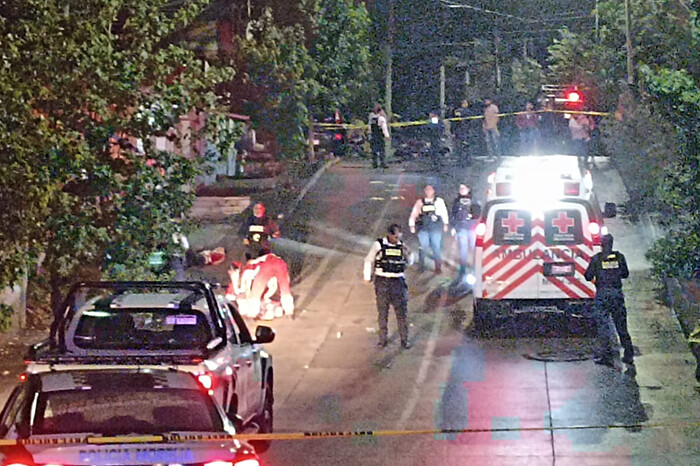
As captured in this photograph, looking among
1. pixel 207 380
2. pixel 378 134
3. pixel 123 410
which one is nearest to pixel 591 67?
pixel 378 134

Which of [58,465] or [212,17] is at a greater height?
[212,17]

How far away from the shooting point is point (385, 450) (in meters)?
10.7

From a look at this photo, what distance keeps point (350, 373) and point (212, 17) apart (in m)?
17.3

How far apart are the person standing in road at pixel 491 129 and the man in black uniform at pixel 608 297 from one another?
1755cm

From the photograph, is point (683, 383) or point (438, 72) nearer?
point (683, 383)

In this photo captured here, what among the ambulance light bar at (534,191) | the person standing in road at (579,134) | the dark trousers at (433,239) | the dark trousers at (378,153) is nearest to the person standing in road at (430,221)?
the dark trousers at (433,239)

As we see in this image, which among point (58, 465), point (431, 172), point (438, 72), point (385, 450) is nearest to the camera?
point (58, 465)

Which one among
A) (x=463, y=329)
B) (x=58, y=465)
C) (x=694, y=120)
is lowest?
(x=463, y=329)

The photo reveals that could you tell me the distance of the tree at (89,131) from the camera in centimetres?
1274

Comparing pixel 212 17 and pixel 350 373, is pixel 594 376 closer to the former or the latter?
pixel 350 373

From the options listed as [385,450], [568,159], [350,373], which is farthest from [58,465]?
[568,159]

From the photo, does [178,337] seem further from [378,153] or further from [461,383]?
[378,153]

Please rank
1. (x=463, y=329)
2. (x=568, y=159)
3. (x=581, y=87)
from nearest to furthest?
(x=463, y=329) < (x=568, y=159) < (x=581, y=87)

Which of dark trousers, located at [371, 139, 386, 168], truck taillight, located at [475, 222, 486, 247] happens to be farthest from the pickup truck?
dark trousers, located at [371, 139, 386, 168]
